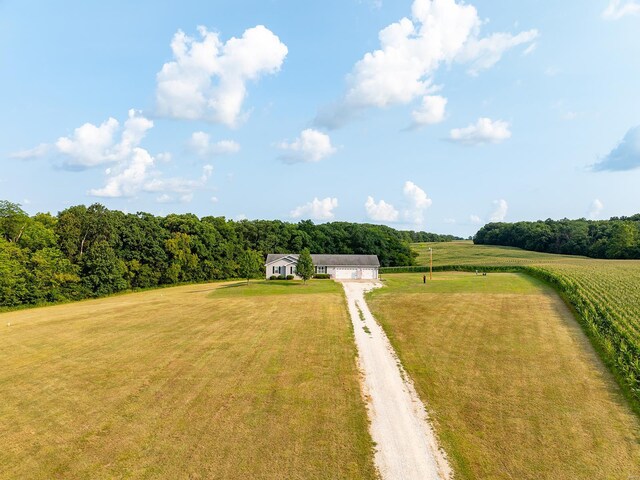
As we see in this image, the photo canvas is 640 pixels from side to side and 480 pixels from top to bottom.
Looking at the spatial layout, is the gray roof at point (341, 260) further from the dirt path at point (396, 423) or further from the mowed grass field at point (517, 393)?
the dirt path at point (396, 423)

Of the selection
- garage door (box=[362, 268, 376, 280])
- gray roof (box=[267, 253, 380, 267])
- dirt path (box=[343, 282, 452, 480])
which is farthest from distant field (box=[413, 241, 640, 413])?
gray roof (box=[267, 253, 380, 267])

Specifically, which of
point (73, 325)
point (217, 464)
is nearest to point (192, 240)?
point (73, 325)

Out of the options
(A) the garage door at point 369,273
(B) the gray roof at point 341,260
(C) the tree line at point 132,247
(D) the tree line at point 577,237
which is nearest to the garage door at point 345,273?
(B) the gray roof at point 341,260

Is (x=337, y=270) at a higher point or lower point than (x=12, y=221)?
lower

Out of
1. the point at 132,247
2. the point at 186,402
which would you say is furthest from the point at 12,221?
the point at 186,402

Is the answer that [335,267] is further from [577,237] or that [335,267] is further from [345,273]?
[577,237]

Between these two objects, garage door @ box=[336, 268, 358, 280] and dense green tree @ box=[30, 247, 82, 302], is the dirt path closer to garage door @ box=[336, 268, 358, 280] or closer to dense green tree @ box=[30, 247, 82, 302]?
garage door @ box=[336, 268, 358, 280]
